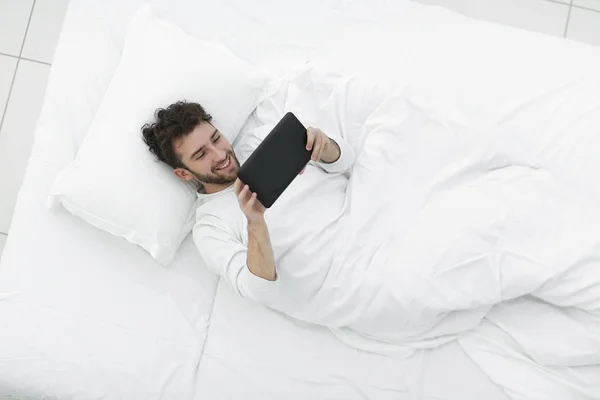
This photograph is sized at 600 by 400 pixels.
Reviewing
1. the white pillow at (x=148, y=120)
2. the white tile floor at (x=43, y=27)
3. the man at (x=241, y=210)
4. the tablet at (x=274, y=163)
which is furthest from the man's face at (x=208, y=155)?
the white tile floor at (x=43, y=27)

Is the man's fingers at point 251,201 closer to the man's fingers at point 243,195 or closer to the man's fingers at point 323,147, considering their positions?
the man's fingers at point 243,195

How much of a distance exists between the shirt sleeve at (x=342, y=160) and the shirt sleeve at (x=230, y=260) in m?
0.28

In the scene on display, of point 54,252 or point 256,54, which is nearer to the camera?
point 54,252

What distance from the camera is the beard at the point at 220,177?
144 cm

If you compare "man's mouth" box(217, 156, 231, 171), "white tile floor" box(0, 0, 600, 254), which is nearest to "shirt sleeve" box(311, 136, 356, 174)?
"man's mouth" box(217, 156, 231, 171)

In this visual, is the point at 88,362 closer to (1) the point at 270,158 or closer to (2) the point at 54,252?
(2) the point at 54,252

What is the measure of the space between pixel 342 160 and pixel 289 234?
22cm

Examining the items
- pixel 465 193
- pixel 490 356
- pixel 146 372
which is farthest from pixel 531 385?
pixel 146 372

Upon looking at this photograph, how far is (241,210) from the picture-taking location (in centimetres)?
142

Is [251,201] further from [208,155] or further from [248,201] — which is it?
[208,155]

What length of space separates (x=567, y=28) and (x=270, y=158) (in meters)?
1.30

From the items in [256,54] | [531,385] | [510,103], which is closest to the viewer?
[531,385]

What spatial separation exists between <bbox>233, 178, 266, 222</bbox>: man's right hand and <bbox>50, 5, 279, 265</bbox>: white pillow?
0.94 ft

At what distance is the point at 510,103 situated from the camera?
1585mm
